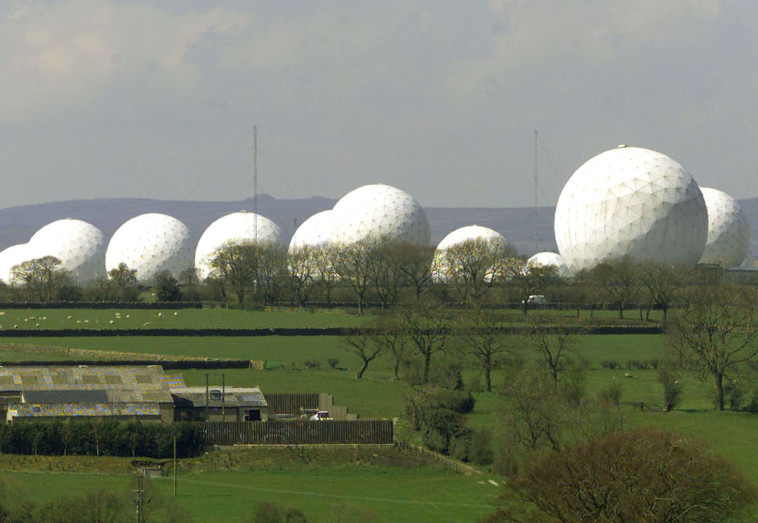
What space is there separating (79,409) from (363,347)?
16.8m

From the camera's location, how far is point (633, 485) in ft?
88.0

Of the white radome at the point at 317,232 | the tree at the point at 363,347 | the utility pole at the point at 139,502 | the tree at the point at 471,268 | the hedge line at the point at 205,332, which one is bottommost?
the utility pole at the point at 139,502

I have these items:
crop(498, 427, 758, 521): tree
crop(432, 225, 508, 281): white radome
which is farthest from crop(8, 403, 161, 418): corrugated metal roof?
crop(432, 225, 508, 281): white radome

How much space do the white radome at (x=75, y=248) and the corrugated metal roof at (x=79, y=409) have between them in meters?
86.7

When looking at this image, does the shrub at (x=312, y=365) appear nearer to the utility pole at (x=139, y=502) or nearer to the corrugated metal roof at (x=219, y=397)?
the corrugated metal roof at (x=219, y=397)

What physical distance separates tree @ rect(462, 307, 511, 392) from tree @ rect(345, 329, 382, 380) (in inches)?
157

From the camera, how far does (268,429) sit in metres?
41.7

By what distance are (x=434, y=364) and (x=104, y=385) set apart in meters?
13.9

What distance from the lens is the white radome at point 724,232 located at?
124 metres

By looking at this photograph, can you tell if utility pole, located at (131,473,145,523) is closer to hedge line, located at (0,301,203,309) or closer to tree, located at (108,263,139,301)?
hedge line, located at (0,301,203,309)

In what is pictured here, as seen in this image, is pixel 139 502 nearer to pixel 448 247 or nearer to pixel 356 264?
pixel 356 264

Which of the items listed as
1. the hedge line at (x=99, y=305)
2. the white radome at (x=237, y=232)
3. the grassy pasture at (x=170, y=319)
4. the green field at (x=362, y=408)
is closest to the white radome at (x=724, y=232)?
the white radome at (x=237, y=232)

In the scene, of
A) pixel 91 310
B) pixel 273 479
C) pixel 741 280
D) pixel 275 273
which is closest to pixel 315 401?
pixel 273 479

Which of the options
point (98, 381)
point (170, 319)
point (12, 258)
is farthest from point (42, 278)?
point (98, 381)
